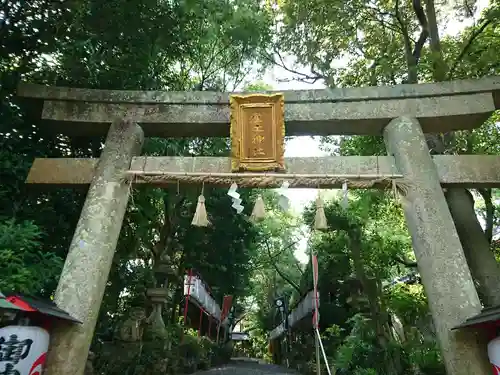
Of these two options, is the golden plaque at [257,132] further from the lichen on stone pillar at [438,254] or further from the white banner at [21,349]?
the white banner at [21,349]

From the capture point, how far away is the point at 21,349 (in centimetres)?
393

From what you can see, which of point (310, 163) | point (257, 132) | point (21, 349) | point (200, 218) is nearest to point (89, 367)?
point (21, 349)

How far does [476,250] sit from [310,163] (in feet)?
11.4

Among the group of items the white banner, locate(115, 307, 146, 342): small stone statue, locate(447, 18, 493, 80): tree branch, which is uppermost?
locate(447, 18, 493, 80): tree branch

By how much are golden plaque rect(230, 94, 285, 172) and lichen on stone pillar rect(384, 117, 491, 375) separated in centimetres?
186

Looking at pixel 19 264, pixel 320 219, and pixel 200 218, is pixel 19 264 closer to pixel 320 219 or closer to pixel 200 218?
pixel 200 218

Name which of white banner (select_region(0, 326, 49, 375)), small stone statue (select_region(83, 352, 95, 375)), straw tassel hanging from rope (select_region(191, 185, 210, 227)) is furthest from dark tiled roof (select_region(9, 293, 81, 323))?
small stone statue (select_region(83, 352, 95, 375))

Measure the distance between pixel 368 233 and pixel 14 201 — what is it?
348 inches

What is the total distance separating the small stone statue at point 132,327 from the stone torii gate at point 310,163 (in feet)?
14.2

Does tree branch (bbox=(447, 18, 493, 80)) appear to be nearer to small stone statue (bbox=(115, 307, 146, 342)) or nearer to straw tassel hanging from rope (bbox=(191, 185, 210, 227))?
straw tassel hanging from rope (bbox=(191, 185, 210, 227))

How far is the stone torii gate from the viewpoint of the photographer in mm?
4824

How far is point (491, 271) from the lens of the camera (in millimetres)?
6500

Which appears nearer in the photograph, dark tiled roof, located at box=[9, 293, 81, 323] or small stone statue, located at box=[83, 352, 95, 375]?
dark tiled roof, located at box=[9, 293, 81, 323]

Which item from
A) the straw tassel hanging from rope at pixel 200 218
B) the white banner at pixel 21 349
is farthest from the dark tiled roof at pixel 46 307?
the straw tassel hanging from rope at pixel 200 218
